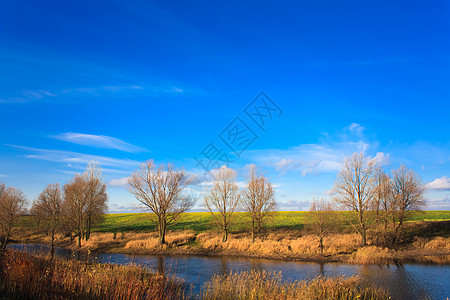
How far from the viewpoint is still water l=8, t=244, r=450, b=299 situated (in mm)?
17205

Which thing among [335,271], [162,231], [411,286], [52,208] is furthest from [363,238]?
[52,208]

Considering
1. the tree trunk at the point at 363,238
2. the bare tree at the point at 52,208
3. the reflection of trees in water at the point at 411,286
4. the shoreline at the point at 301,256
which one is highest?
the bare tree at the point at 52,208

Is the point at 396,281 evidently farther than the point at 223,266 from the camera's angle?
No

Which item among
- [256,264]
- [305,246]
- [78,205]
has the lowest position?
[256,264]

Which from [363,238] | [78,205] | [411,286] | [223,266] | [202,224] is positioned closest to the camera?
[411,286]

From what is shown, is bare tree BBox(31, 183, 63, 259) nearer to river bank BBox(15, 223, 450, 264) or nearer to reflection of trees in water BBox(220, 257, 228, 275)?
river bank BBox(15, 223, 450, 264)

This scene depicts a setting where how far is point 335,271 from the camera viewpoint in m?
22.3

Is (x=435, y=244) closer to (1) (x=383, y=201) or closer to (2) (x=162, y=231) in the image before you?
(1) (x=383, y=201)

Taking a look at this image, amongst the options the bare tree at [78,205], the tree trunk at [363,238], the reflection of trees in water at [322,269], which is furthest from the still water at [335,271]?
the bare tree at [78,205]

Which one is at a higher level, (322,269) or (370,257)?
(370,257)

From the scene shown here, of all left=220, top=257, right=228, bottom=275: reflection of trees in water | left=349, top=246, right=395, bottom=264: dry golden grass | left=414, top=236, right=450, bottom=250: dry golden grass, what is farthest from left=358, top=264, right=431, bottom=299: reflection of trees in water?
left=414, top=236, right=450, bottom=250: dry golden grass

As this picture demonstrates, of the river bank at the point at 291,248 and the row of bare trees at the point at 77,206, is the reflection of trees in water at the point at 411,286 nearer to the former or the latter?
the river bank at the point at 291,248

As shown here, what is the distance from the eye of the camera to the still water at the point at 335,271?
17205mm

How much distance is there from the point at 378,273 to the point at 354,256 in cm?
630
